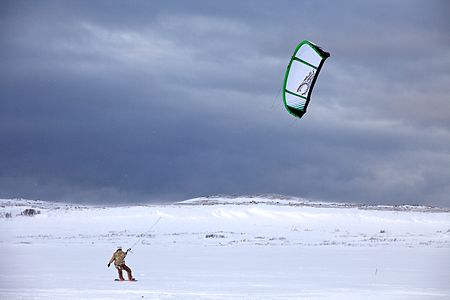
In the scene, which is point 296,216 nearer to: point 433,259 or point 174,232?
point 174,232

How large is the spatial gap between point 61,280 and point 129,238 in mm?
18496

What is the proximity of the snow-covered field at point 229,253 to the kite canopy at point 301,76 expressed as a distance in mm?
4077

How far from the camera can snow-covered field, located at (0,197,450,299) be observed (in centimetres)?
1581

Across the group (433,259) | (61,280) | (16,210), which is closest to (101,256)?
(61,280)

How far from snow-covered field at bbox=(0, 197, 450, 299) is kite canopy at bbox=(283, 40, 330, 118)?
4.08 m

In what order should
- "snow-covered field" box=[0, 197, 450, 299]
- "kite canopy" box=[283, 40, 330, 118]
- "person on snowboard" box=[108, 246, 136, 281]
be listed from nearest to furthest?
"kite canopy" box=[283, 40, 330, 118], "snow-covered field" box=[0, 197, 450, 299], "person on snowboard" box=[108, 246, 136, 281]

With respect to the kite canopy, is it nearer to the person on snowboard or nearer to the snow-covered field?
the snow-covered field

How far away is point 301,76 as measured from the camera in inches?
627

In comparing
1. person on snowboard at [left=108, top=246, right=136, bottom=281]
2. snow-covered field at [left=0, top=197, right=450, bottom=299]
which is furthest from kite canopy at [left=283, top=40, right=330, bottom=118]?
person on snowboard at [left=108, top=246, right=136, bottom=281]

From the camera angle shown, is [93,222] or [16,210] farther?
[16,210]

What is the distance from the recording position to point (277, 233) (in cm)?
3869

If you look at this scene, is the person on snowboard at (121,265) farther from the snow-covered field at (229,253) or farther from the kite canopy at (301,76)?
the kite canopy at (301,76)

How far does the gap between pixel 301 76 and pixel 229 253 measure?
40.9 ft

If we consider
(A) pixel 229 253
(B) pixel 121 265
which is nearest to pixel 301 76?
(B) pixel 121 265
